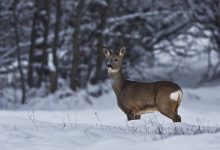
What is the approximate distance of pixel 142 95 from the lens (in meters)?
10.1

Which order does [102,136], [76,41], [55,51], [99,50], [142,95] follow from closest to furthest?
[102,136] < [142,95] < [76,41] < [55,51] < [99,50]

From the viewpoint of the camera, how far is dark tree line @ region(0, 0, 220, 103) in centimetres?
2389

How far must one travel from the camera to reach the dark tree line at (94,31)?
78.4ft

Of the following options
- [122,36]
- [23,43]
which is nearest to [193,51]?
[122,36]

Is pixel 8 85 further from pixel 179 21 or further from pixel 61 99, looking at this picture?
pixel 179 21

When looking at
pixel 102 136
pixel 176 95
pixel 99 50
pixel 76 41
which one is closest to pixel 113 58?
pixel 176 95

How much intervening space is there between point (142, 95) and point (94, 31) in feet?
46.3

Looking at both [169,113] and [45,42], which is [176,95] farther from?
[45,42]

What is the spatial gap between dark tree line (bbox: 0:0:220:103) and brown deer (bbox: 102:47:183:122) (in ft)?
40.6

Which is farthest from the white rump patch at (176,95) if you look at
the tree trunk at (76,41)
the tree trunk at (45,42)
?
the tree trunk at (45,42)

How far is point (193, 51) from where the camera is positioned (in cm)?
2650

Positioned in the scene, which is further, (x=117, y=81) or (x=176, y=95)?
(x=117, y=81)

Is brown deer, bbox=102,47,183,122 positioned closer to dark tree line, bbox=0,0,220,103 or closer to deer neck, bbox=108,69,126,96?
deer neck, bbox=108,69,126,96

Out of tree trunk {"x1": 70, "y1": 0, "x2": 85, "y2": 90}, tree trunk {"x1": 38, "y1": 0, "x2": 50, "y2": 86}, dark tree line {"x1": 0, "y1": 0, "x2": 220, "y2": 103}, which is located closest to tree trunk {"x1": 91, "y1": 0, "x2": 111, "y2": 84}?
dark tree line {"x1": 0, "y1": 0, "x2": 220, "y2": 103}
